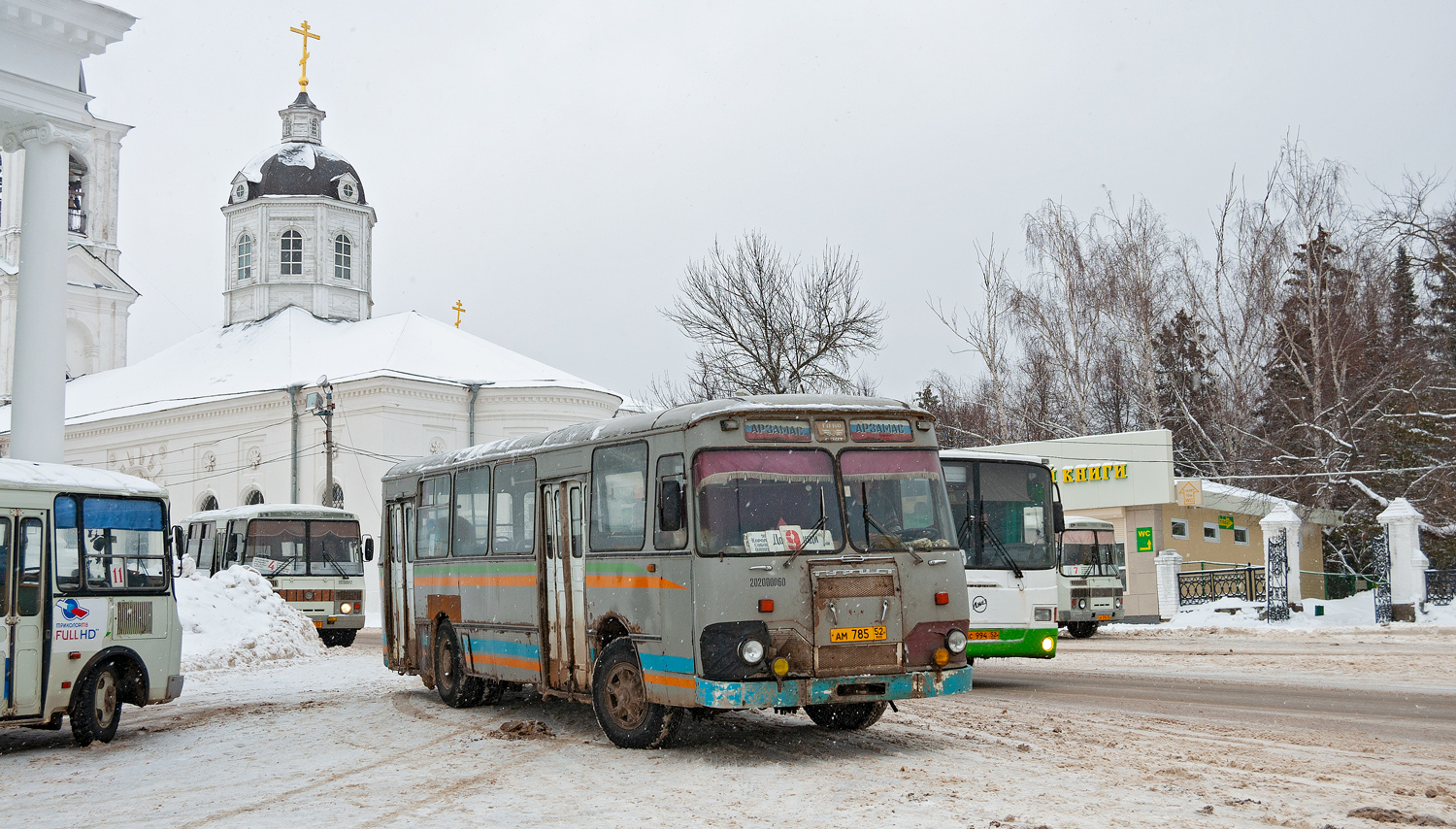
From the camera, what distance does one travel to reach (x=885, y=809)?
25.7 feet

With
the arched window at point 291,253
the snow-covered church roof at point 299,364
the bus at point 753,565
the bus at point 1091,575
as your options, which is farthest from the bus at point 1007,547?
the arched window at point 291,253

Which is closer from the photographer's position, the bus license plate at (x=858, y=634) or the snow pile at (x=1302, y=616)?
the bus license plate at (x=858, y=634)

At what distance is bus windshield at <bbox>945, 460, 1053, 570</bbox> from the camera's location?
51.7ft

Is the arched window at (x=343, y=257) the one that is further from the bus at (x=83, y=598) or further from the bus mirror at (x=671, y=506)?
the bus mirror at (x=671, y=506)

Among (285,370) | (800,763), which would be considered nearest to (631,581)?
(800,763)

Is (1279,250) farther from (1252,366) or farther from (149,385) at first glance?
(149,385)

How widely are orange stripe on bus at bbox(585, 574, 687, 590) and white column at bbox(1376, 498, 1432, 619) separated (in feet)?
83.5

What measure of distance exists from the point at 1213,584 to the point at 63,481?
102 ft

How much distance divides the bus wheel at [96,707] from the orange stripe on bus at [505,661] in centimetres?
350

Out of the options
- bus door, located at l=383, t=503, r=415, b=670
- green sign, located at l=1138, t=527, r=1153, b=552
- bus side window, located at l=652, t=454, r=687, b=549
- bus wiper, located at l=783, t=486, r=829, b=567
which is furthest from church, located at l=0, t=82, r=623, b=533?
bus wiper, located at l=783, t=486, r=829, b=567

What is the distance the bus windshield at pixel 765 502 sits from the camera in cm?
998

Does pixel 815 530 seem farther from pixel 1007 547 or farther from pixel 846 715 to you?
pixel 1007 547

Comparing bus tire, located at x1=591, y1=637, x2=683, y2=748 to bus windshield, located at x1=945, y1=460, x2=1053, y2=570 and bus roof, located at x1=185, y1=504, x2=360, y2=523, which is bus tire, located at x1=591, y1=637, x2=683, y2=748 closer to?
bus windshield, located at x1=945, y1=460, x2=1053, y2=570

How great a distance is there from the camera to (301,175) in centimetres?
5841
